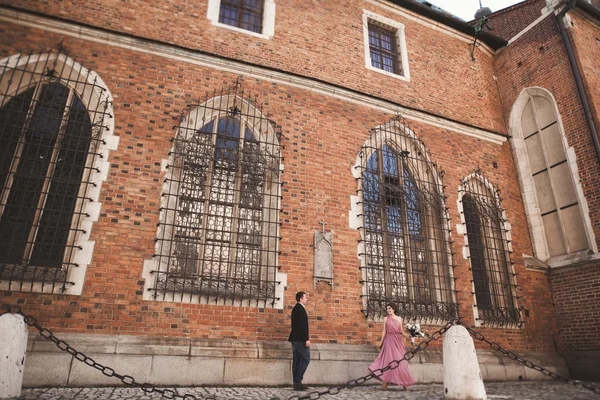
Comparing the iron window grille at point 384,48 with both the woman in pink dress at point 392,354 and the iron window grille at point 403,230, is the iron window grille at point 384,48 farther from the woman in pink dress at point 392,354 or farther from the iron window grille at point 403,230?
the woman in pink dress at point 392,354

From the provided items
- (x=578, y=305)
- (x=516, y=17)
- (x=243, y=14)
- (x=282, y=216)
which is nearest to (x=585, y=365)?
(x=578, y=305)

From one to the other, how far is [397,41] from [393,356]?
26.8ft

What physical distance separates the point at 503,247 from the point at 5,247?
33.2ft

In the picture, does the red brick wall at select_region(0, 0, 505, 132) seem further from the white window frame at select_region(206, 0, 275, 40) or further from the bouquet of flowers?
the bouquet of flowers

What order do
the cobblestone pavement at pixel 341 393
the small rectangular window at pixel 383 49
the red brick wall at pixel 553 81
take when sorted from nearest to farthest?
Answer: the cobblestone pavement at pixel 341 393 < the red brick wall at pixel 553 81 < the small rectangular window at pixel 383 49

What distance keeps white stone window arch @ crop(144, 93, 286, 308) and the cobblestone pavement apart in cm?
144

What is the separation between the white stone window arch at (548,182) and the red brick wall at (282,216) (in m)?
0.94

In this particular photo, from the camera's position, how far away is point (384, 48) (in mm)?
10492

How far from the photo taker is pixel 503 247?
9547mm

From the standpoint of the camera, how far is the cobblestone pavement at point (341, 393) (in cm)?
482

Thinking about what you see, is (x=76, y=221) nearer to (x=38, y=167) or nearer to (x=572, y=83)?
(x=38, y=167)

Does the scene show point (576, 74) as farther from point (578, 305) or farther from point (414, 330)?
point (414, 330)

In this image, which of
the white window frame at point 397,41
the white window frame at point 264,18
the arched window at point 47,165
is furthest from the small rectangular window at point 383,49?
the arched window at point 47,165

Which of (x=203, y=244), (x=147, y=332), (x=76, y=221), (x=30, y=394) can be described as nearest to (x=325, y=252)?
(x=203, y=244)
